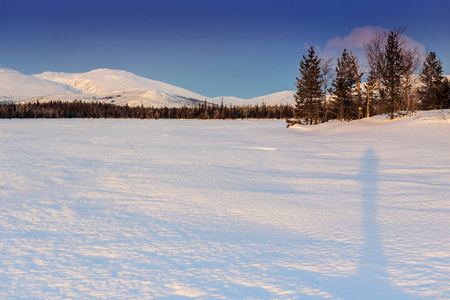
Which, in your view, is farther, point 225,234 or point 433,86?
point 433,86

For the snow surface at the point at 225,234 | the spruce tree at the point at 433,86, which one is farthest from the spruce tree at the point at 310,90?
the snow surface at the point at 225,234

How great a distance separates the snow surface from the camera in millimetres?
2910

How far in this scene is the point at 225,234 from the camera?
4.20m

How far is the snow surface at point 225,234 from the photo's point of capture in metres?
2.91

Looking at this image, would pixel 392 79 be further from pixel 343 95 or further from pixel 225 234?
pixel 225 234

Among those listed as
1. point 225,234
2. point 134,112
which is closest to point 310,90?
point 225,234

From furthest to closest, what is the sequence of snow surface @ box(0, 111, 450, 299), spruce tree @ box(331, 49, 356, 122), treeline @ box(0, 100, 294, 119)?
treeline @ box(0, 100, 294, 119)
spruce tree @ box(331, 49, 356, 122)
snow surface @ box(0, 111, 450, 299)

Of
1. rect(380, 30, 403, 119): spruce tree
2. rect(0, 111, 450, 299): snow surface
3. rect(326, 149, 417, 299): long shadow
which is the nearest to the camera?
rect(326, 149, 417, 299): long shadow

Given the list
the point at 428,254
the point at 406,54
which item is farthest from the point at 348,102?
the point at 428,254

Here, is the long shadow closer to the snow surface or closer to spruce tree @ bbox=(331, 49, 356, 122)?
the snow surface

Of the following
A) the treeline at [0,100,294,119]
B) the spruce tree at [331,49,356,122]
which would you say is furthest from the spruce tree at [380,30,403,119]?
the treeline at [0,100,294,119]

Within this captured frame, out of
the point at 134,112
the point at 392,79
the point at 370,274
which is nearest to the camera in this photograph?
the point at 370,274

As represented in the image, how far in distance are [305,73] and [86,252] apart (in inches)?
1493

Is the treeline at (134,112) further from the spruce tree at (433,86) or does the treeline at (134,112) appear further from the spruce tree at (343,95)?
the spruce tree at (343,95)
